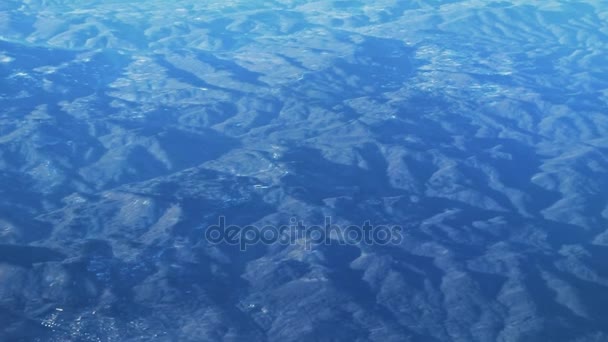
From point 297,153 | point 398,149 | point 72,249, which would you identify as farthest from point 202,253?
point 398,149

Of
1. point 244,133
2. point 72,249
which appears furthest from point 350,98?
point 72,249

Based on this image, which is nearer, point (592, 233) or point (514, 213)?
point (592, 233)

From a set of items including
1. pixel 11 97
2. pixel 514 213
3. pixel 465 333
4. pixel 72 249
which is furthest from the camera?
pixel 11 97

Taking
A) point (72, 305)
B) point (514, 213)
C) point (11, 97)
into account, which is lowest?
point (11, 97)

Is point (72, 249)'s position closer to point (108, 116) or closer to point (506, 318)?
point (506, 318)

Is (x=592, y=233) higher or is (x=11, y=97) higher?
(x=592, y=233)

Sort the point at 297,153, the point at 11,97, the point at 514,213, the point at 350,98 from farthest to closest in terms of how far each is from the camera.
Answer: the point at 350,98 → the point at 11,97 → the point at 297,153 → the point at 514,213
